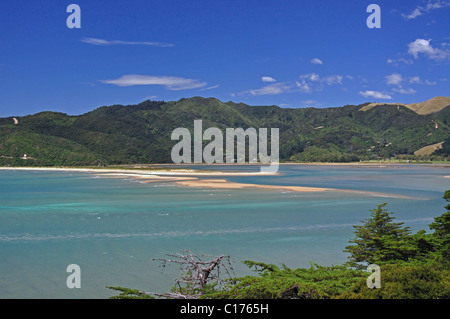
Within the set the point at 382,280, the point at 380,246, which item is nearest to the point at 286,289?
the point at 382,280

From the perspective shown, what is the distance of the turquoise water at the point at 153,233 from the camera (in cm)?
1402

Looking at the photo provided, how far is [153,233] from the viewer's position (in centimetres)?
2167

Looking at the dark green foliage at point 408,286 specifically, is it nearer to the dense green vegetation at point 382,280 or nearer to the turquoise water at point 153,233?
the dense green vegetation at point 382,280

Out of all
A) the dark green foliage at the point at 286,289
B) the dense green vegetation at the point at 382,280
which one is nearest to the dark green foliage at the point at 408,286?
the dense green vegetation at the point at 382,280

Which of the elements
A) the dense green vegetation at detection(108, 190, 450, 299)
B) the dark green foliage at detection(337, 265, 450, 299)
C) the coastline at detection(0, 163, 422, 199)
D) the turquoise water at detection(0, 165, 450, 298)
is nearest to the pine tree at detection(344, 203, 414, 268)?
the dense green vegetation at detection(108, 190, 450, 299)

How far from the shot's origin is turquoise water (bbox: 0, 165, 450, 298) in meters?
14.0

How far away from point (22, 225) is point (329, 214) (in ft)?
64.0

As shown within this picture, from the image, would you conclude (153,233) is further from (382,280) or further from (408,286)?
(408,286)

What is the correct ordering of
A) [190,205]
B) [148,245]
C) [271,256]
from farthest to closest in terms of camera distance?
[190,205], [148,245], [271,256]

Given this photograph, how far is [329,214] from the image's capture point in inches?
1114

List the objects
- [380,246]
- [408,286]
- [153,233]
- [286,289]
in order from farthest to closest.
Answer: [153,233]
[380,246]
[286,289]
[408,286]

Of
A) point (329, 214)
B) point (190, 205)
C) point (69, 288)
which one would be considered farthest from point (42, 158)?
point (69, 288)
